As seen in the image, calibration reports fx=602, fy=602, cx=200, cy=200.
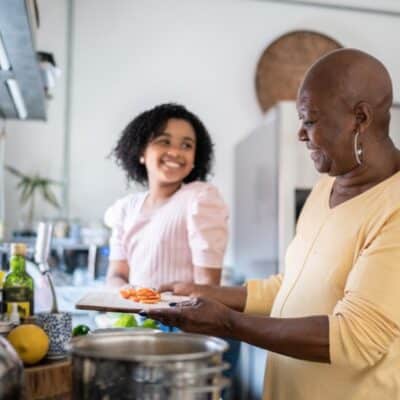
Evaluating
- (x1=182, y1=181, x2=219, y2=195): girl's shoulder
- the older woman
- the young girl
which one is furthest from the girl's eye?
the older woman

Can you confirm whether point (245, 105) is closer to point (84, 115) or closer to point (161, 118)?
point (84, 115)

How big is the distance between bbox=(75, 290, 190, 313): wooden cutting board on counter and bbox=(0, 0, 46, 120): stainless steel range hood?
2.21 ft

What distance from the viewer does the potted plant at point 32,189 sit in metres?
3.26

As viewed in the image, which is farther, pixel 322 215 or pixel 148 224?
pixel 148 224

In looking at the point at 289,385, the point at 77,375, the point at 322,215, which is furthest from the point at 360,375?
the point at 77,375

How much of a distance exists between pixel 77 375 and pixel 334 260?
0.57 meters

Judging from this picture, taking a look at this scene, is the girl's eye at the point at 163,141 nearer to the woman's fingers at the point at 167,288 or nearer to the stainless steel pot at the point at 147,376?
the woman's fingers at the point at 167,288

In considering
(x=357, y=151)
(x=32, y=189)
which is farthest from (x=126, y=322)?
(x=32, y=189)

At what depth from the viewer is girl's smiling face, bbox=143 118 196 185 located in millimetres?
1670

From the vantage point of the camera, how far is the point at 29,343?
3.08 ft

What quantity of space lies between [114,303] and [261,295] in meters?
0.33

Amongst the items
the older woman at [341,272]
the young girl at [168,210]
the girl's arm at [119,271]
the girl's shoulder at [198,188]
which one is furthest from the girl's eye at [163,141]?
the older woman at [341,272]

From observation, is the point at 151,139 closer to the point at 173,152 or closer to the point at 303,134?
the point at 173,152

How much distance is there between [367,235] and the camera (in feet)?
3.28
